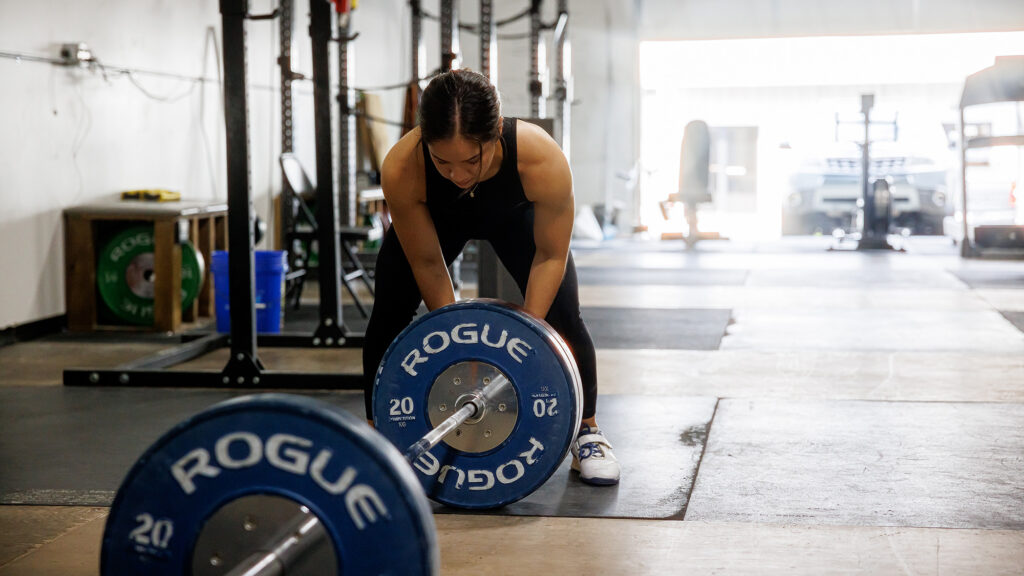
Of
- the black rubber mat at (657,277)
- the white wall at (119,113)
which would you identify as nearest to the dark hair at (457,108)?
the white wall at (119,113)

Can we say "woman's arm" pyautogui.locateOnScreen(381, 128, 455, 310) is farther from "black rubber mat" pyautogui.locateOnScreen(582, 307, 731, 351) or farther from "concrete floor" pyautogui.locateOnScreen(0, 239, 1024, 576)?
"black rubber mat" pyautogui.locateOnScreen(582, 307, 731, 351)

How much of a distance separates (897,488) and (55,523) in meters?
1.62

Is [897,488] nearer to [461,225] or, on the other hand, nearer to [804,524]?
[804,524]

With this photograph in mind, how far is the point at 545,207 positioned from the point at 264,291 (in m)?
2.49

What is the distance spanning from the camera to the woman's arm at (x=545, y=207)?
6.43 feet

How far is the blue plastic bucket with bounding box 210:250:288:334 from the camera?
13.8 ft

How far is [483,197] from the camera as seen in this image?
201 cm

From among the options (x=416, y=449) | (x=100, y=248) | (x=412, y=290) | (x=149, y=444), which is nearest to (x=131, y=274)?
(x=100, y=248)

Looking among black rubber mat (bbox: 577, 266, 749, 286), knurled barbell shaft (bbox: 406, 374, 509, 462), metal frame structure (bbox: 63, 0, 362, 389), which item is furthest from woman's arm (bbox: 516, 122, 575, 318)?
black rubber mat (bbox: 577, 266, 749, 286)

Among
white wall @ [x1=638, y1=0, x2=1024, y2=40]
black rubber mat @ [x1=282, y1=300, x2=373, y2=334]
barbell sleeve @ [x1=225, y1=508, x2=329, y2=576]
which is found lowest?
black rubber mat @ [x1=282, y1=300, x2=373, y2=334]

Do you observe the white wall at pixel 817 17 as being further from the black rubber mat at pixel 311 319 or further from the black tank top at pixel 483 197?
the black tank top at pixel 483 197

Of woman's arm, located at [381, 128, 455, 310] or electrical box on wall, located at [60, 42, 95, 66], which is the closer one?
woman's arm, located at [381, 128, 455, 310]

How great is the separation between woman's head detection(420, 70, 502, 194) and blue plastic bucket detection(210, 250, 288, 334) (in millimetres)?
2603

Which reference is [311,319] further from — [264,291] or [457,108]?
[457,108]
